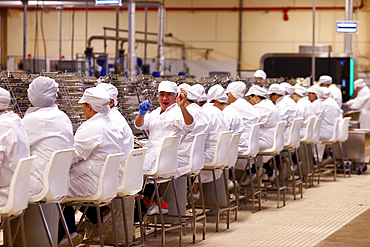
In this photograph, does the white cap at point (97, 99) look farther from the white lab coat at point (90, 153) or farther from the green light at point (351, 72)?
the green light at point (351, 72)

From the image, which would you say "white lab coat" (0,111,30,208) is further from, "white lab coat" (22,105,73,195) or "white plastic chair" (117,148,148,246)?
"white plastic chair" (117,148,148,246)

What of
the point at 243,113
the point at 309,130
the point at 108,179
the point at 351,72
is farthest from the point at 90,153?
the point at 351,72

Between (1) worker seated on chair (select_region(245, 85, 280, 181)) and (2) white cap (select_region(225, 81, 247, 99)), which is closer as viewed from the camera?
(2) white cap (select_region(225, 81, 247, 99))

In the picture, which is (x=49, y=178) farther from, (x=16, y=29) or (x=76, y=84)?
(x=16, y=29)

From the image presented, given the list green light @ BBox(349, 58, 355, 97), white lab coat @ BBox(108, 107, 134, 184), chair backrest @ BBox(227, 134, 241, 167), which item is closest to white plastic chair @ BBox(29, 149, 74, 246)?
white lab coat @ BBox(108, 107, 134, 184)

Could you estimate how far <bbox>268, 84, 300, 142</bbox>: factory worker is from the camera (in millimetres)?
7089

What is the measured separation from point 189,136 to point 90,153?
4.49 ft

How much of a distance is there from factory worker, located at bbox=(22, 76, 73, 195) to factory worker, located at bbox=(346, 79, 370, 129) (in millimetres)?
7756

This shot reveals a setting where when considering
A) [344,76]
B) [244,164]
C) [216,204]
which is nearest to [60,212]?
[216,204]

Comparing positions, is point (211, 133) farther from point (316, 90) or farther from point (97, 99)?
point (316, 90)

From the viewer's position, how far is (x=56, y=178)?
122 inches

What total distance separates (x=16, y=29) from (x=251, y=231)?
11.5 metres

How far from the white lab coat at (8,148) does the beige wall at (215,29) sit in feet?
37.1

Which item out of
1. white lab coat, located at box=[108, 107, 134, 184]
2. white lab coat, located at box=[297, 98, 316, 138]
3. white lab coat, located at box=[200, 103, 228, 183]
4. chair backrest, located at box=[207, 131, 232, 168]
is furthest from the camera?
white lab coat, located at box=[297, 98, 316, 138]
